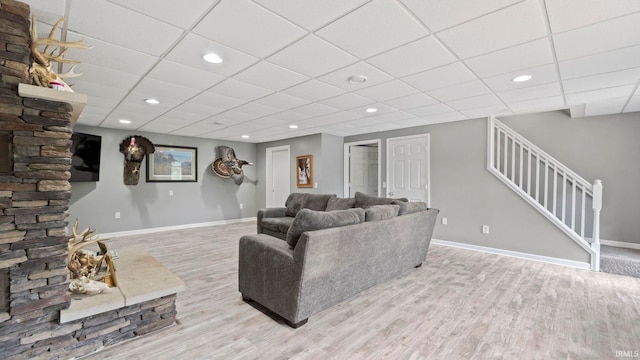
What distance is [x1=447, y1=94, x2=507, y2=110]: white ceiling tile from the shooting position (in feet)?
11.5

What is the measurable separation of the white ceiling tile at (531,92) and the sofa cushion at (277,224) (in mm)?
3462

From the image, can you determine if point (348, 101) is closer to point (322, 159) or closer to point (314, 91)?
point (314, 91)

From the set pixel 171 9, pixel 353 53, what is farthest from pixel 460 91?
pixel 171 9

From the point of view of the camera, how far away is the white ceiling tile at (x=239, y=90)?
300cm

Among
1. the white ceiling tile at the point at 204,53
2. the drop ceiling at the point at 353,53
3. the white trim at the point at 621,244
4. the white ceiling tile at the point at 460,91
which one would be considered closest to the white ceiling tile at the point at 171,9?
the drop ceiling at the point at 353,53

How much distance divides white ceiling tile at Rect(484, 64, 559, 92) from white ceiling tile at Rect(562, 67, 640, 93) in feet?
0.92

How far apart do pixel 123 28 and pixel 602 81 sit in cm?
445

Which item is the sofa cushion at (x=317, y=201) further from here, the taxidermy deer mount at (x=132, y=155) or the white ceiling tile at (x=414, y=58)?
the taxidermy deer mount at (x=132, y=155)

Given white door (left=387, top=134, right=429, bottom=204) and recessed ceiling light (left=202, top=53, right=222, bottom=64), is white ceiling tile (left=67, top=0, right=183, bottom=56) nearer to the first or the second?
recessed ceiling light (left=202, top=53, right=222, bottom=64)

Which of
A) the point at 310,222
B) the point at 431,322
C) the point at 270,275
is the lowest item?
the point at 431,322

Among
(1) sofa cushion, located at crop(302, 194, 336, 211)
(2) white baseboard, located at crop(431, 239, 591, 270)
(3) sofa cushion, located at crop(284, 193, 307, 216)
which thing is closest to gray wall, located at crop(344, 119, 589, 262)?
(2) white baseboard, located at crop(431, 239, 591, 270)

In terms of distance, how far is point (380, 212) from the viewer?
2.92 metres

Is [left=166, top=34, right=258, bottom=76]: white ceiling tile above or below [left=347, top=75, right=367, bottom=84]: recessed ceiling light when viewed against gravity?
below

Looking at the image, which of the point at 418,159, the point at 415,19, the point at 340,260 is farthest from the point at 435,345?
the point at 418,159
